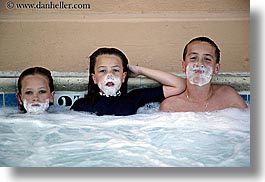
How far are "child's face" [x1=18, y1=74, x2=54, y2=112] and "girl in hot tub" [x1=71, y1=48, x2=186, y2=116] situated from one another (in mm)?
221

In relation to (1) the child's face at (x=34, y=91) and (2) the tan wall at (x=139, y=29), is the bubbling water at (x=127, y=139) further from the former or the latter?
(2) the tan wall at (x=139, y=29)

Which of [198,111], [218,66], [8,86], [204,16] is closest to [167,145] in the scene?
[198,111]

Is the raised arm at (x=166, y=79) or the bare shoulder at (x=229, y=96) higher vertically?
the raised arm at (x=166, y=79)

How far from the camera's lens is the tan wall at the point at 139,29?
259 centimetres

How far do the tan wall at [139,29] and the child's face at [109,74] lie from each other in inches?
2.6

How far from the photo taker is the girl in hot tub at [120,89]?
257 cm

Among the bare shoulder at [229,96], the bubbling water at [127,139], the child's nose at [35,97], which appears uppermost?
the bare shoulder at [229,96]

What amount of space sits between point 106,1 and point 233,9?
638mm

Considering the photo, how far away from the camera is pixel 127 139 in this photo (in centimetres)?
256

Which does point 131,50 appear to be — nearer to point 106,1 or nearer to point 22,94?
point 106,1

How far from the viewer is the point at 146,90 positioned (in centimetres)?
259

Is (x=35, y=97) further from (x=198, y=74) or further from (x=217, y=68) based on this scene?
(x=217, y=68)

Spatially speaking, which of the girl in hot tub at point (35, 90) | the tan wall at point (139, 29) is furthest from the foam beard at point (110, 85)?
the girl in hot tub at point (35, 90)

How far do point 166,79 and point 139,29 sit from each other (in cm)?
29
